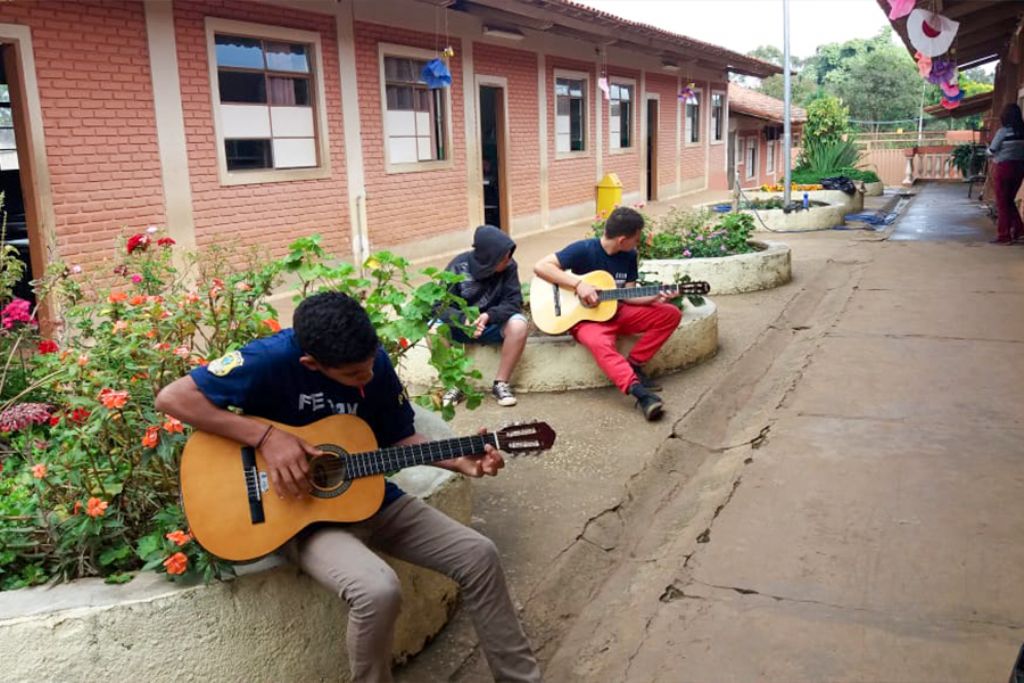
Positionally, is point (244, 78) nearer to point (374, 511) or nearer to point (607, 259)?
point (607, 259)

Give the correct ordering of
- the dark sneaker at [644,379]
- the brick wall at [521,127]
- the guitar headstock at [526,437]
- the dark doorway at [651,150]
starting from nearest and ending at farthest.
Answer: the guitar headstock at [526,437], the dark sneaker at [644,379], the brick wall at [521,127], the dark doorway at [651,150]

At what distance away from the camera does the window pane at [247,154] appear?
8.59m

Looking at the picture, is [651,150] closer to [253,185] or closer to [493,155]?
[493,155]

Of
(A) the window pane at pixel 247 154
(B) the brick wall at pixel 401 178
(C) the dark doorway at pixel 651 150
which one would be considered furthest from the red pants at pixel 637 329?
(C) the dark doorway at pixel 651 150

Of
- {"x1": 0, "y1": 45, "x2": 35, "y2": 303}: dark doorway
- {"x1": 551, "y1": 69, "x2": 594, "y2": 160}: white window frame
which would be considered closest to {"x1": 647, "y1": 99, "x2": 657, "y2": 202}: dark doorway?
{"x1": 551, "y1": 69, "x2": 594, "y2": 160}: white window frame

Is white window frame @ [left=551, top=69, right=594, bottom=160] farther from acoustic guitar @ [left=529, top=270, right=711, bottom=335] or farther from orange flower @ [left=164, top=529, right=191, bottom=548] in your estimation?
orange flower @ [left=164, top=529, right=191, bottom=548]

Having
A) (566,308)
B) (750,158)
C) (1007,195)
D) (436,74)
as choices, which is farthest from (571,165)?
(750,158)

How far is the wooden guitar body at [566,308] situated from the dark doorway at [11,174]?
164 inches

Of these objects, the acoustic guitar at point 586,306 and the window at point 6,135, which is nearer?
the acoustic guitar at point 586,306

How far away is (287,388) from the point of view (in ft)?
8.06

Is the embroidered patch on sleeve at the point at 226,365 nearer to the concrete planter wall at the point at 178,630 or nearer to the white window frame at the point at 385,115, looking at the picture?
the concrete planter wall at the point at 178,630

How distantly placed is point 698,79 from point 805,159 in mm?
4642

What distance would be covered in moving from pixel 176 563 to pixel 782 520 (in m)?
2.50

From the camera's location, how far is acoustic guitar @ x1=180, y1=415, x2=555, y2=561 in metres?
2.26
